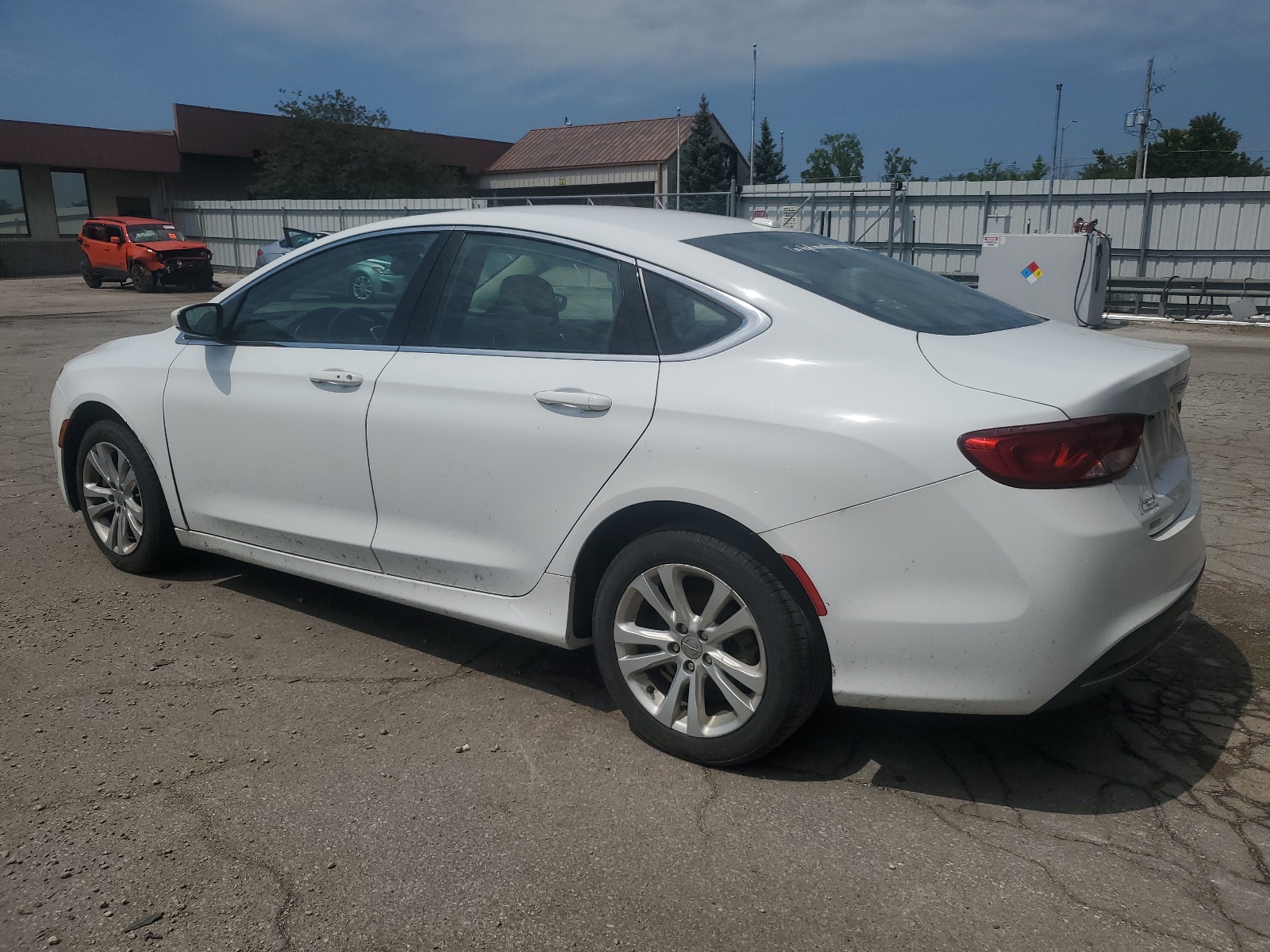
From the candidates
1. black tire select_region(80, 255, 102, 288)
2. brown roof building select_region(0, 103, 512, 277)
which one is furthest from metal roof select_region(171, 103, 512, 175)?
black tire select_region(80, 255, 102, 288)

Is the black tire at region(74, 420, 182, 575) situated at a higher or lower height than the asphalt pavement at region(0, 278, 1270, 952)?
higher

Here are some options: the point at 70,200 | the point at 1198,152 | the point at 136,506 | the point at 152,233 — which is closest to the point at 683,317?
the point at 136,506

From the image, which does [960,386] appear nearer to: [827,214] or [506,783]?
[506,783]

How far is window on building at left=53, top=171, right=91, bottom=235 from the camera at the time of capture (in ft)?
116

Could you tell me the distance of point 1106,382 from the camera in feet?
8.45

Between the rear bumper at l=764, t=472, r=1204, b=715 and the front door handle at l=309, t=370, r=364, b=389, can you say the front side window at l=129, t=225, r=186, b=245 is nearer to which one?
the front door handle at l=309, t=370, r=364, b=389

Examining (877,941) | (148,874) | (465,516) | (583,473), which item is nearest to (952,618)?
(877,941)

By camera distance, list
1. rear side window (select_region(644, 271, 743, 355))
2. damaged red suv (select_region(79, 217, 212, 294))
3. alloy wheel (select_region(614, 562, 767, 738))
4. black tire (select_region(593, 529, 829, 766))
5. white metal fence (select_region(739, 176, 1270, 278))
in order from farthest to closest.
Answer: damaged red suv (select_region(79, 217, 212, 294)), white metal fence (select_region(739, 176, 1270, 278)), rear side window (select_region(644, 271, 743, 355)), alloy wheel (select_region(614, 562, 767, 738)), black tire (select_region(593, 529, 829, 766))

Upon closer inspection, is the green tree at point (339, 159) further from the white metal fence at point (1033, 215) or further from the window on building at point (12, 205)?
the white metal fence at point (1033, 215)

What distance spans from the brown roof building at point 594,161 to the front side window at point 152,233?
20.1 m

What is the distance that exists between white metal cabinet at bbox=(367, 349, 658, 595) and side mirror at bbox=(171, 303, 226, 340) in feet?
3.42

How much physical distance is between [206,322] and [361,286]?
80 centimetres

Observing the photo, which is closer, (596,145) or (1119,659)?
(1119,659)

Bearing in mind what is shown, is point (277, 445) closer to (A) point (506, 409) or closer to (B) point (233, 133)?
(A) point (506, 409)
